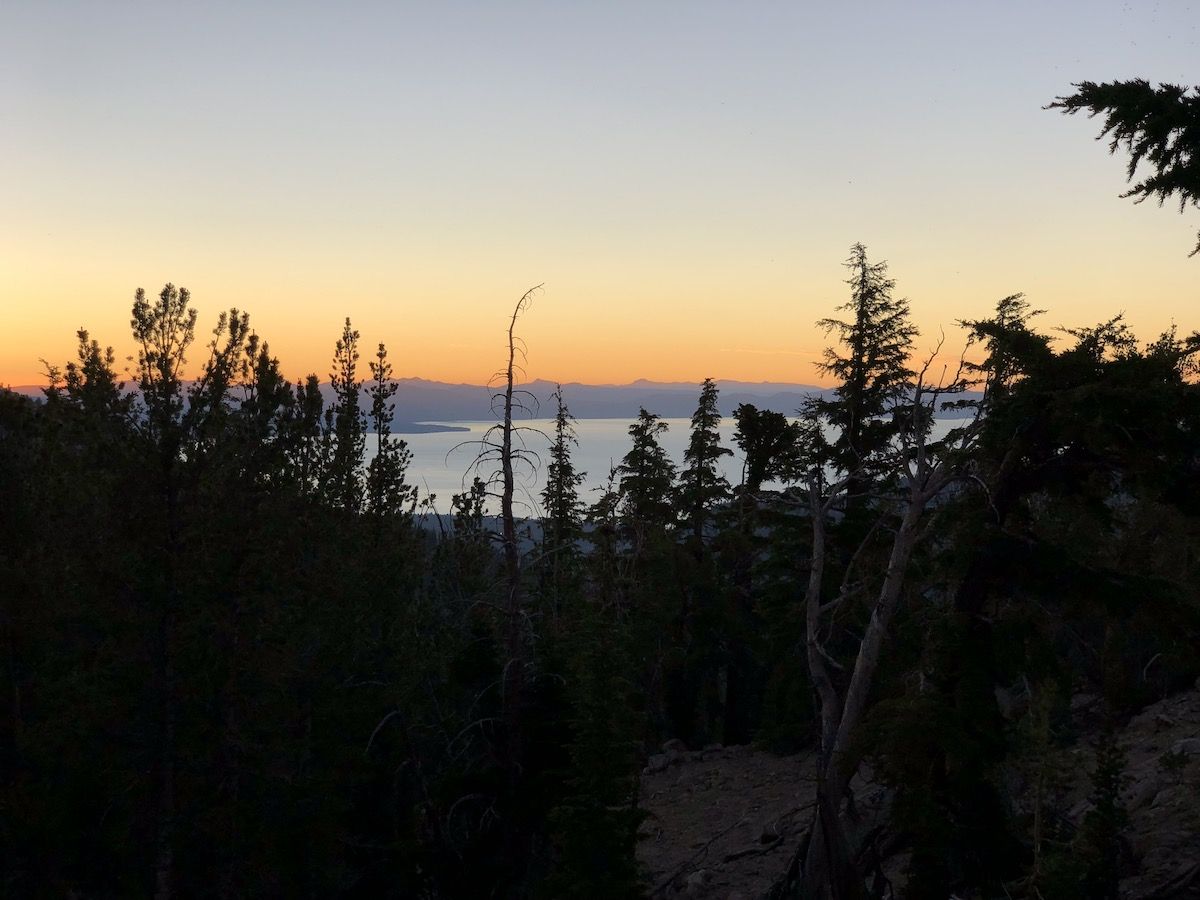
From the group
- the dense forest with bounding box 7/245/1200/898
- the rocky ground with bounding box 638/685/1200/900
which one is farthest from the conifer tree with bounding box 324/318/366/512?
the rocky ground with bounding box 638/685/1200/900

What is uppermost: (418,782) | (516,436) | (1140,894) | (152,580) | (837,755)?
(516,436)

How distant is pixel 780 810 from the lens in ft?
77.5

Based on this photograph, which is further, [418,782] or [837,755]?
[418,782]

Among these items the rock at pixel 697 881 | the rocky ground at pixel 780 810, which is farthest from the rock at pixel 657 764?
the rock at pixel 697 881

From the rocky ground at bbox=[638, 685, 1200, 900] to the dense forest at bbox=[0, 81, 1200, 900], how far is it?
2.62 feet

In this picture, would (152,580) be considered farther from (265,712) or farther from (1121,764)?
(1121,764)

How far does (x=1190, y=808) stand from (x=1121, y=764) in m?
5.24

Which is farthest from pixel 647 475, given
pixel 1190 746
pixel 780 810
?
pixel 1190 746

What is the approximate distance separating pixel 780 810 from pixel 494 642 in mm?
8753

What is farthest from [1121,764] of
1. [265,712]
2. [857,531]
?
[265,712]

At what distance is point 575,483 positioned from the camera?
152 ft

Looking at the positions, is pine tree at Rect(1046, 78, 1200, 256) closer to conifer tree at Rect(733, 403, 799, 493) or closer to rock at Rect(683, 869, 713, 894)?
rock at Rect(683, 869, 713, 894)

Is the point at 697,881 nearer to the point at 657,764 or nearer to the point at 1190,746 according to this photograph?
the point at 1190,746

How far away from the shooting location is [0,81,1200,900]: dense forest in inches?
477
